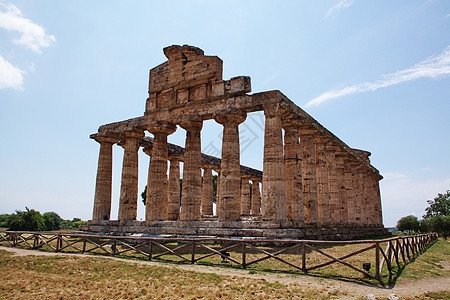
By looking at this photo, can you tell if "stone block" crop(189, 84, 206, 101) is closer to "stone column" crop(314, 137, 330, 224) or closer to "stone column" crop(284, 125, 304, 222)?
"stone column" crop(284, 125, 304, 222)

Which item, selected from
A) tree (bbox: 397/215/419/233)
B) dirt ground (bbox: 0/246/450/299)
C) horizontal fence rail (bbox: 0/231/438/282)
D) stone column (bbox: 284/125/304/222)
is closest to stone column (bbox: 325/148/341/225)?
stone column (bbox: 284/125/304/222)

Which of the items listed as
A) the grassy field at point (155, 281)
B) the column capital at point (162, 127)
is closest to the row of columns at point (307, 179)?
the grassy field at point (155, 281)

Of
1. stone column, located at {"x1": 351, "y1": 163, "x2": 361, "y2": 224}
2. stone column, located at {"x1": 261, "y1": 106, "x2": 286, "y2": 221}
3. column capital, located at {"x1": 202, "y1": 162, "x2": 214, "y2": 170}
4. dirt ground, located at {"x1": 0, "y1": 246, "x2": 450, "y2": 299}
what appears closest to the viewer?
dirt ground, located at {"x1": 0, "y1": 246, "x2": 450, "y2": 299}

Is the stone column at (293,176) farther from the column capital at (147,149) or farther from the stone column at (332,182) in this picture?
the column capital at (147,149)

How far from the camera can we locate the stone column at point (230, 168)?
67.5 ft

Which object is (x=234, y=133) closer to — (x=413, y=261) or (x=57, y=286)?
(x=413, y=261)

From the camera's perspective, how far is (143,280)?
33.2ft

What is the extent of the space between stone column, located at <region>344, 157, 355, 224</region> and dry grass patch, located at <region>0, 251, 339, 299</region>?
25.4m

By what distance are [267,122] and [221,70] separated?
18.4 ft

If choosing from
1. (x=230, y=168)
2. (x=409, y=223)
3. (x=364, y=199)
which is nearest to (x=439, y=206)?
(x=409, y=223)

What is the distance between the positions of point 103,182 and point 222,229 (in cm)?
1331

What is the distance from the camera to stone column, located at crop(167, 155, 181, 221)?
30250mm

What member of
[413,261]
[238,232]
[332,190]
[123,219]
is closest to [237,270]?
[238,232]

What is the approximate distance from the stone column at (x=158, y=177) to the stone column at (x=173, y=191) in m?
4.99
